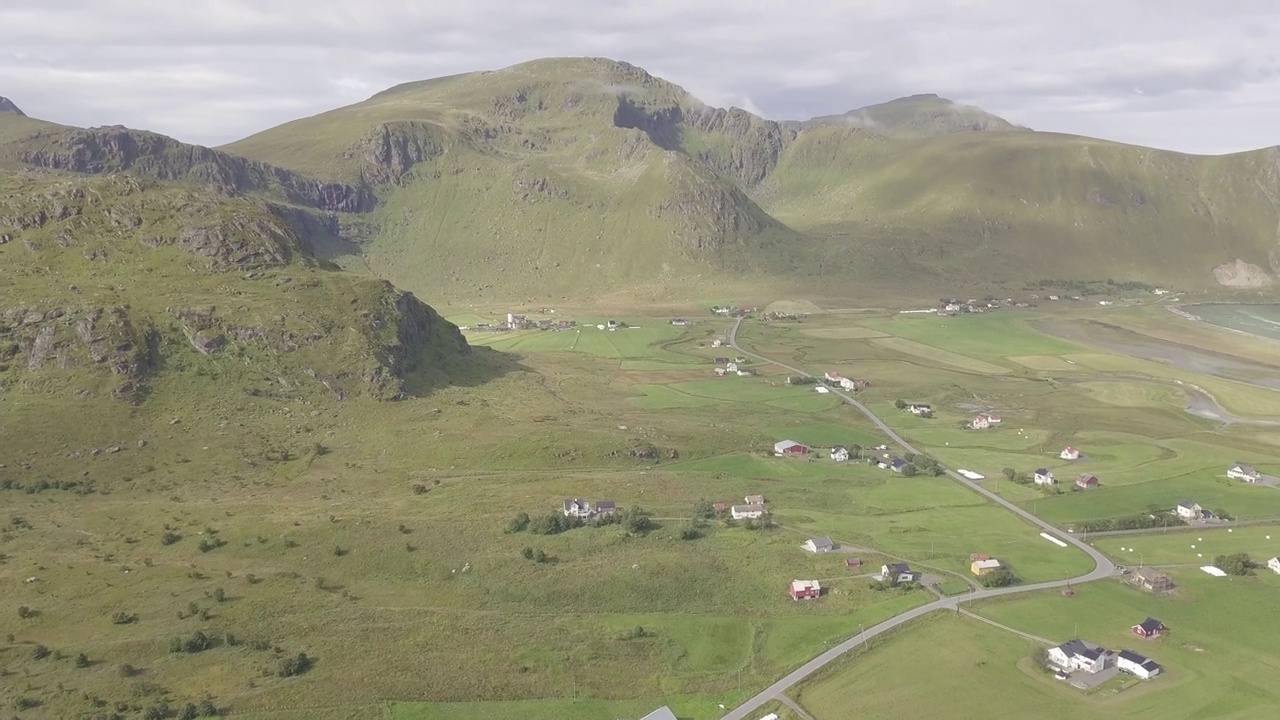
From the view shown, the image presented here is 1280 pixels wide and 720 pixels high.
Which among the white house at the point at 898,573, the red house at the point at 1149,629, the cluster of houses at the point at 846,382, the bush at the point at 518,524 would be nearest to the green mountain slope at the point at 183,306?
the bush at the point at 518,524

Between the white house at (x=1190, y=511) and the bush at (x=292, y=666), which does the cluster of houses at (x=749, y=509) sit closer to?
the bush at (x=292, y=666)

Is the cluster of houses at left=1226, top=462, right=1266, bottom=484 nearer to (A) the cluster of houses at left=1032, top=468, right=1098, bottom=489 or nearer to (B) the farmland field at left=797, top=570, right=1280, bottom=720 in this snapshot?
(A) the cluster of houses at left=1032, top=468, right=1098, bottom=489

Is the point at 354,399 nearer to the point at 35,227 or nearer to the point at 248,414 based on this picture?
the point at 248,414

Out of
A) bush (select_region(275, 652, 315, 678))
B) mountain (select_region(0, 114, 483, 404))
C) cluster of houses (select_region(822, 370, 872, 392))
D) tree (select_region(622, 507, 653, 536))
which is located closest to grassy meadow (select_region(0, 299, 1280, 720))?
bush (select_region(275, 652, 315, 678))

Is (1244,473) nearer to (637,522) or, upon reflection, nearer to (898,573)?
(898,573)

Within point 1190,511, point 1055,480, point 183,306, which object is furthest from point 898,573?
point 183,306

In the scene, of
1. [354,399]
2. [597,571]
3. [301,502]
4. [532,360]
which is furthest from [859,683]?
[532,360]
